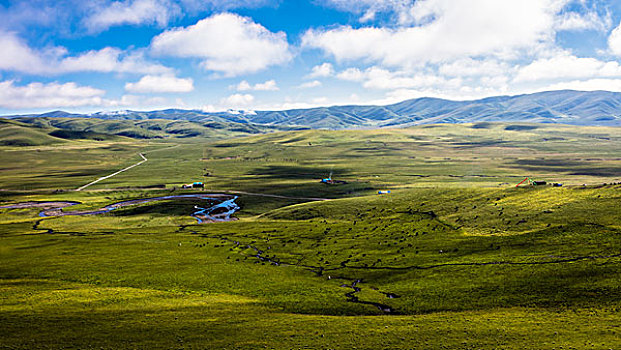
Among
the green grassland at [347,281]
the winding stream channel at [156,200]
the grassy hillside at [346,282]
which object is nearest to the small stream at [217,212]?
the winding stream channel at [156,200]

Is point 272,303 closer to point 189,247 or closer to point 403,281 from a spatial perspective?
point 403,281

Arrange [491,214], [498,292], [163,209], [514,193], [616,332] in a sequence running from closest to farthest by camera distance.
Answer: [616,332]
[498,292]
[491,214]
[514,193]
[163,209]

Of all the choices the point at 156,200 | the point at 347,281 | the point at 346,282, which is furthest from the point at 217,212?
the point at 346,282

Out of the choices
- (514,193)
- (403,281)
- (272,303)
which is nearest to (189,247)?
(272,303)

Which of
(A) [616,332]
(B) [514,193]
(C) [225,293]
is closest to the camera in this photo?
(A) [616,332]

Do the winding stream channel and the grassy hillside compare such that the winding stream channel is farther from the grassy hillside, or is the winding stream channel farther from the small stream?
the grassy hillside

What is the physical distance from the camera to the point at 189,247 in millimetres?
106000

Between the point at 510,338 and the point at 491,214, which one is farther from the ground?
the point at 491,214

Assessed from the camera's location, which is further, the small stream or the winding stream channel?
the winding stream channel

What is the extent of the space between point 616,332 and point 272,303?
5079 centimetres

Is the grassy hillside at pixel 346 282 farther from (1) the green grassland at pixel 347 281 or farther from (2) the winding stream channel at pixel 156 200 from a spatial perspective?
(2) the winding stream channel at pixel 156 200

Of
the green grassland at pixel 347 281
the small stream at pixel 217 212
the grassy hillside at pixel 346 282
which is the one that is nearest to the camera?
the green grassland at pixel 347 281

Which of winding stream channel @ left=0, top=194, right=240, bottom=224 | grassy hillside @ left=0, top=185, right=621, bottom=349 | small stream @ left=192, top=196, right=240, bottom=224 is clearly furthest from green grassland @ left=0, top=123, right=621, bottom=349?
winding stream channel @ left=0, top=194, right=240, bottom=224

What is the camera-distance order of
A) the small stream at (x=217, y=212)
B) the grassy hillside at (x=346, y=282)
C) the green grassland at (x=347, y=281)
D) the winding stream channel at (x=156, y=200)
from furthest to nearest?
1. the winding stream channel at (x=156, y=200)
2. the small stream at (x=217, y=212)
3. the grassy hillside at (x=346, y=282)
4. the green grassland at (x=347, y=281)
